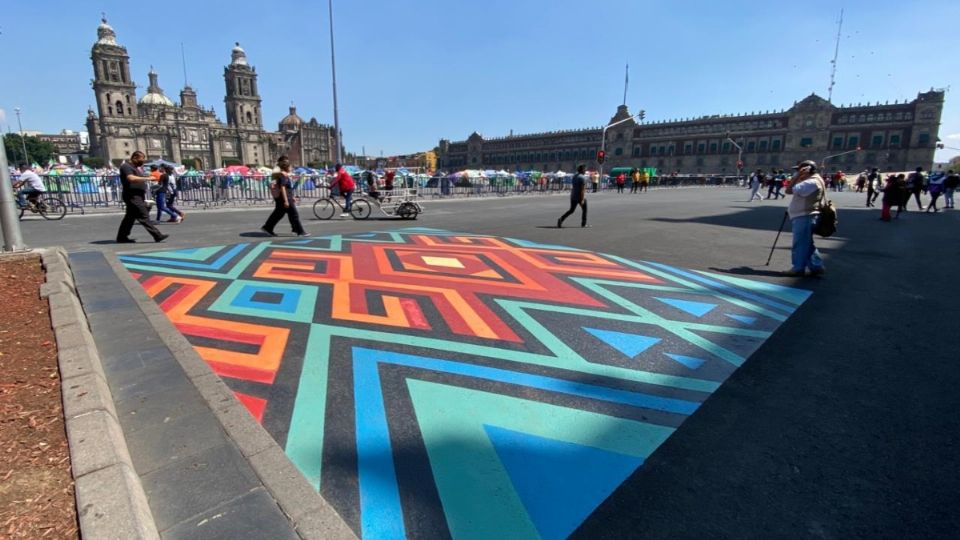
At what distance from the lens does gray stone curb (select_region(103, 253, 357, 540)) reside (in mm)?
1955

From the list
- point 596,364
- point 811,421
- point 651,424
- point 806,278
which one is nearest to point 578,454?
point 651,424

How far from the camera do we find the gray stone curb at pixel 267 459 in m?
Answer: 1.96

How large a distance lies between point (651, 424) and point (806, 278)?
5700 millimetres

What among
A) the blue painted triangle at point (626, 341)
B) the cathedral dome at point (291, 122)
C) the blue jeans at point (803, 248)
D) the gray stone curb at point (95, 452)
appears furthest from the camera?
the cathedral dome at point (291, 122)

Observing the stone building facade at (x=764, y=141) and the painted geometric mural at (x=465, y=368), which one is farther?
the stone building facade at (x=764, y=141)

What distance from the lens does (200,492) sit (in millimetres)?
2115

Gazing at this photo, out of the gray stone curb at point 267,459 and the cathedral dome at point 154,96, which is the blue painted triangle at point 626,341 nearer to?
the gray stone curb at point 267,459

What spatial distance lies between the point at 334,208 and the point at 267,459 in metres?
13.8

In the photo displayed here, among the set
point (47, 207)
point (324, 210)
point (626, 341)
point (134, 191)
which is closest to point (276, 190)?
point (134, 191)

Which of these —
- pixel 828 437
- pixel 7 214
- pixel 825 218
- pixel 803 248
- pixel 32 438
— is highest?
pixel 7 214

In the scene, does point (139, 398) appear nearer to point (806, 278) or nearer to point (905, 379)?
point (905, 379)

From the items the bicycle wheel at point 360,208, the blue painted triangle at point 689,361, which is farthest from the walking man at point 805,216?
the bicycle wheel at point 360,208

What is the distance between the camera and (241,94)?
130 metres

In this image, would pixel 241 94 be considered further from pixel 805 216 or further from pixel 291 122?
pixel 805 216
